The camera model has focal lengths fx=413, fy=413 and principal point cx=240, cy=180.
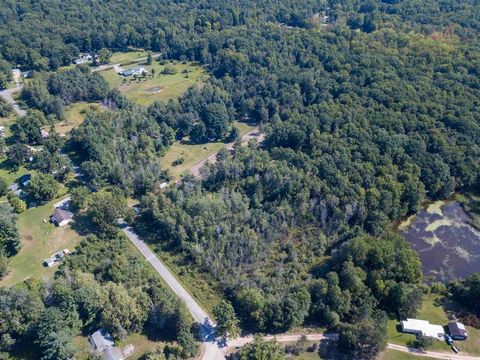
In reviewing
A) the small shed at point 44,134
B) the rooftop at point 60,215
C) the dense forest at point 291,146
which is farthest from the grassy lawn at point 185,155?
the small shed at point 44,134

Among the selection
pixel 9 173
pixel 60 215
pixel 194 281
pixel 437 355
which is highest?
pixel 9 173

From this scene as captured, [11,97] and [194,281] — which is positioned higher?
[11,97]

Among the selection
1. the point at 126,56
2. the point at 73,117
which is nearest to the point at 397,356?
the point at 73,117

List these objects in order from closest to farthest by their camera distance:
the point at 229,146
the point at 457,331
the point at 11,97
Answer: the point at 457,331 → the point at 229,146 → the point at 11,97

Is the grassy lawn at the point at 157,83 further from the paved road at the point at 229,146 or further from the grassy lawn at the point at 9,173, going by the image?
the grassy lawn at the point at 9,173

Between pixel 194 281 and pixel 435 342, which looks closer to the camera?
pixel 435 342

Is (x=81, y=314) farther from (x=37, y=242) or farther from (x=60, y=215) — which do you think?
(x=60, y=215)

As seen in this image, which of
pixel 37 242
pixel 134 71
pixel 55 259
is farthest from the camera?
pixel 134 71

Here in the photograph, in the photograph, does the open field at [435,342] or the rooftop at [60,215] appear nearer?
the open field at [435,342]
